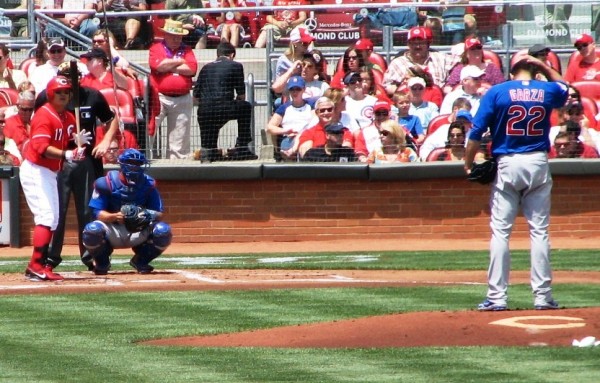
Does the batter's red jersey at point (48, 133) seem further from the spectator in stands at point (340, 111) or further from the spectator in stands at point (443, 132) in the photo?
the spectator in stands at point (443, 132)

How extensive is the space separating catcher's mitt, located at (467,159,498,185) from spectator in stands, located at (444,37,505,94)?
22.7 ft

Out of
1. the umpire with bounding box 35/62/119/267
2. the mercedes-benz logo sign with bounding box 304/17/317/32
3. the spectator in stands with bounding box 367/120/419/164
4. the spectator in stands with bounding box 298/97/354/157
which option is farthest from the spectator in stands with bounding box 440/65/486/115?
the umpire with bounding box 35/62/119/267

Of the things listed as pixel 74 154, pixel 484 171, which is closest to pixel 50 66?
pixel 74 154

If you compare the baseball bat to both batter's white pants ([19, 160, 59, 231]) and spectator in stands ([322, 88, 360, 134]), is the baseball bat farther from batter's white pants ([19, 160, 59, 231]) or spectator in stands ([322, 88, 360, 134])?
spectator in stands ([322, 88, 360, 134])

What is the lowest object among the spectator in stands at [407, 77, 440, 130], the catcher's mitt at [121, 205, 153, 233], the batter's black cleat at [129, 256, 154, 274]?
the batter's black cleat at [129, 256, 154, 274]

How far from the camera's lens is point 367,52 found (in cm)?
1583

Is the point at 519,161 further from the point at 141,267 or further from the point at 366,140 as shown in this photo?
the point at 366,140

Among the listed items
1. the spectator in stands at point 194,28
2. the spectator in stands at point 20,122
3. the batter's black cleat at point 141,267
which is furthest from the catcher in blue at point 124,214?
the spectator in stands at point 194,28

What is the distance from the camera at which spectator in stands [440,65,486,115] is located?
1500cm

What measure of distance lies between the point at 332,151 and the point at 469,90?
1869mm

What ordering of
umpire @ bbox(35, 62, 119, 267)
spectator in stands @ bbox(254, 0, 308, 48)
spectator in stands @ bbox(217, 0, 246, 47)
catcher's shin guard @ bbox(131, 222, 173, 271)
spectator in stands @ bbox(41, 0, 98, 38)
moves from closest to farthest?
catcher's shin guard @ bbox(131, 222, 173, 271), umpire @ bbox(35, 62, 119, 267), spectator in stands @ bbox(254, 0, 308, 48), spectator in stands @ bbox(217, 0, 246, 47), spectator in stands @ bbox(41, 0, 98, 38)

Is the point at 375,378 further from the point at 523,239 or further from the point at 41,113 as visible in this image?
the point at 523,239

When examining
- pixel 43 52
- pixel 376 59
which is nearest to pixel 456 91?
pixel 376 59

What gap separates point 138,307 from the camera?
948 cm
